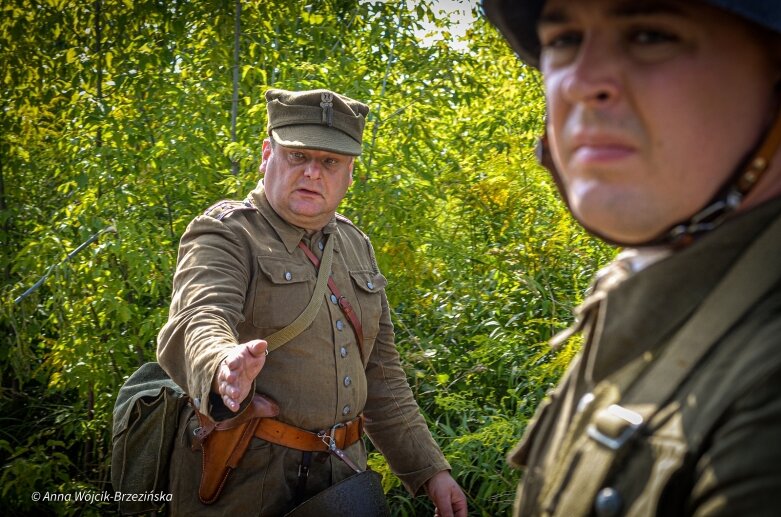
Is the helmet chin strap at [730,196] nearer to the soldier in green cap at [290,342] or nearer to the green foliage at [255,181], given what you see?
the soldier in green cap at [290,342]

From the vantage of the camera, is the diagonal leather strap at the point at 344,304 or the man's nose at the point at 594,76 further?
the diagonal leather strap at the point at 344,304

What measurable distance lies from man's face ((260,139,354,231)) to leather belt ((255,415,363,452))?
83cm

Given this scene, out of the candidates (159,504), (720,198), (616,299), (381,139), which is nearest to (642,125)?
(720,198)

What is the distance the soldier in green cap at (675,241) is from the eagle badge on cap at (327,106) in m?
2.41

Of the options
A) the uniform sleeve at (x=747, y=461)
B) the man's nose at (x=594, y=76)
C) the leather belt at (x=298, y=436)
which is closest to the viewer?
the uniform sleeve at (x=747, y=461)

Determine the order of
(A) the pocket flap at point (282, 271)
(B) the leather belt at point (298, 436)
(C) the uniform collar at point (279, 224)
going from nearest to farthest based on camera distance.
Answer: (B) the leather belt at point (298, 436)
(A) the pocket flap at point (282, 271)
(C) the uniform collar at point (279, 224)

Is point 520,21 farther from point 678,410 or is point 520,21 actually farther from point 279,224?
point 279,224

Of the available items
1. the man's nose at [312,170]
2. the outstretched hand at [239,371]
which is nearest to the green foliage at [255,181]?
the man's nose at [312,170]

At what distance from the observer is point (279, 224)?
3490mm

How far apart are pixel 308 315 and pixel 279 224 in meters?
0.43

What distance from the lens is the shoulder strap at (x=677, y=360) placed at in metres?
1.07

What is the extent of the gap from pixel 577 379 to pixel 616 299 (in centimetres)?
17

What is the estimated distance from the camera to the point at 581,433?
4.00 feet

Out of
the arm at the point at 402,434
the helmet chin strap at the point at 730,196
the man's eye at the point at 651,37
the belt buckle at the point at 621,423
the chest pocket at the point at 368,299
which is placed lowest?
the arm at the point at 402,434
